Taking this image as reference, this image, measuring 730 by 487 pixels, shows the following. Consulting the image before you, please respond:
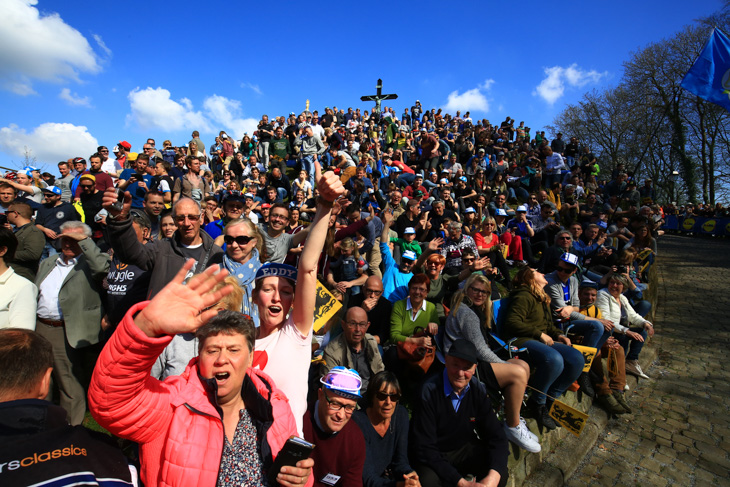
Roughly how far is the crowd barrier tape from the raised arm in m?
26.3

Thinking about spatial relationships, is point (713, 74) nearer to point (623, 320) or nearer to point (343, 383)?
point (623, 320)

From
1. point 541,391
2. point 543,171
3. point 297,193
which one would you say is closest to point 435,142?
point 543,171

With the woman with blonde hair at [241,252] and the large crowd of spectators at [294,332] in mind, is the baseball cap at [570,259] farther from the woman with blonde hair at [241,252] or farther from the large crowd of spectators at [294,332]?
the woman with blonde hair at [241,252]

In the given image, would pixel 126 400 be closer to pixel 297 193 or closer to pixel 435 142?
pixel 297 193

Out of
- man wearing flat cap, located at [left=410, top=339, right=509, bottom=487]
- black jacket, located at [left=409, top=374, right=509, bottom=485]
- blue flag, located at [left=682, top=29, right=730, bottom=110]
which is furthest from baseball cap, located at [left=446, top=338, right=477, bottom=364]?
blue flag, located at [left=682, top=29, right=730, bottom=110]

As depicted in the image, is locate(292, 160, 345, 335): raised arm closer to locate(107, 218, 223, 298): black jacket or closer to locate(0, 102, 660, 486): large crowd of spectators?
locate(0, 102, 660, 486): large crowd of spectators

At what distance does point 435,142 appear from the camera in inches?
548

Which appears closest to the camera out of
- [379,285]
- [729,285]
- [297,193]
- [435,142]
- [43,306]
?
[43,306]

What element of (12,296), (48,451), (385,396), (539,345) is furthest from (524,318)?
(12,296)

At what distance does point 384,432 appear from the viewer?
2.99 metres

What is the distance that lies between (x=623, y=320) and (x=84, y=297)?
25.1ft

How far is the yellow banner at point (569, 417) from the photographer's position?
12.2 ft

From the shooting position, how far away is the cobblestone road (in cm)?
413

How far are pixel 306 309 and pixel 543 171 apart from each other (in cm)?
1418
